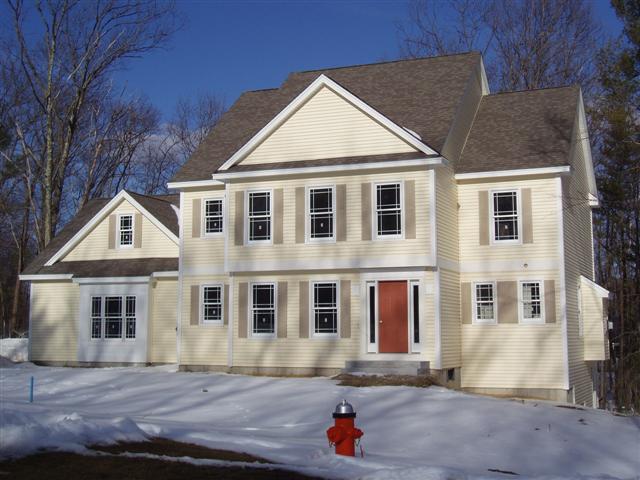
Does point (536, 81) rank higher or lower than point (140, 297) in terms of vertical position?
higher

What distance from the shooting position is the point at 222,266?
79.9ft

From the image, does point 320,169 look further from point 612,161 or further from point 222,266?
point 612,161

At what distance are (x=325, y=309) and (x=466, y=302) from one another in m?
4.12

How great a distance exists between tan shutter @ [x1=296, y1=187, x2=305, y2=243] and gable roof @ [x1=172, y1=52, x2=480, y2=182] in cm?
295

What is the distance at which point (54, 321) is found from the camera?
28078mm

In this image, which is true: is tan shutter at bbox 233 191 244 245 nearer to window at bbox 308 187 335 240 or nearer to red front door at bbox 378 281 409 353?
window at bbox 308 187 335 240

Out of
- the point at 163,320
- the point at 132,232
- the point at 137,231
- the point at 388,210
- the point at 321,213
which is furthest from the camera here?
the point at 132,232

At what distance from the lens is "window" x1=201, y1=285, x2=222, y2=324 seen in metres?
24.5

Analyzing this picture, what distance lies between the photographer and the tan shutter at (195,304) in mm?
24500

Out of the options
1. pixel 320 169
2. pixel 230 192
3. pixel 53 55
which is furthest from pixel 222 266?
pixel 53 55

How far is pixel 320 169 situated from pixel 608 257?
21.5 meters

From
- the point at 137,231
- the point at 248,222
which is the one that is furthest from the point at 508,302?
the point at 137,231

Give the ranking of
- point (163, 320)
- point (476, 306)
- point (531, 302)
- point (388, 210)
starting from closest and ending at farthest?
point (388, 210)
point (531, 302)
point (476, 306)
point (163, 320)

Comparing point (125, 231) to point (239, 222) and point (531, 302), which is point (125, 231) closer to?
point (239, 222)
